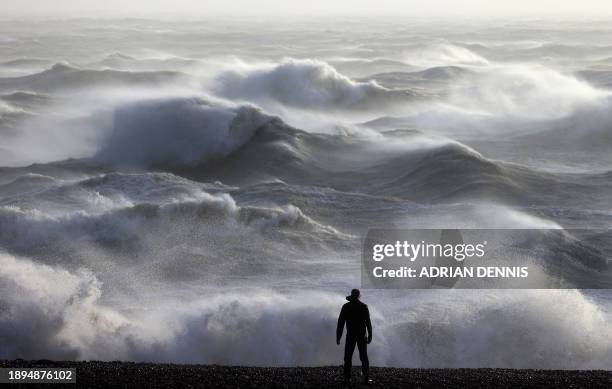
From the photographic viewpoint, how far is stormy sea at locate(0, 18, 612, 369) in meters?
12.3

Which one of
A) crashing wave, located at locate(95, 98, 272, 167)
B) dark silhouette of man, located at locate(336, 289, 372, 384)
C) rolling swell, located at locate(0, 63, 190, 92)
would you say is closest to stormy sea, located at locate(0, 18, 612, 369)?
crashing wave, located at locate(95, 98, 272, 167)

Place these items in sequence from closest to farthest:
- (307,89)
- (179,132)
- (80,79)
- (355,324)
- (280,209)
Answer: (355,324)
(280,209)
(179,132)
(307,89)
(80,79)

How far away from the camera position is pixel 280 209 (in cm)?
1922

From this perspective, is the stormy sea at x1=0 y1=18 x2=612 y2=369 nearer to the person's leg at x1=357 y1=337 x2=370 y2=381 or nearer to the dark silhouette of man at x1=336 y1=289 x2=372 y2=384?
the person's leg at x1=357 y1=337 x2=370 y2=381

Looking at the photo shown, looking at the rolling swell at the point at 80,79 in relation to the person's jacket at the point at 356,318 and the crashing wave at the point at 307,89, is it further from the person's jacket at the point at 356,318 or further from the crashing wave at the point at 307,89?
the person's jacket at the point at 356,318

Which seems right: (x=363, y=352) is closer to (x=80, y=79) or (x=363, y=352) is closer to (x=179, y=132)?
(x=179, y=132)

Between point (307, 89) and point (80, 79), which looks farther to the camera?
point (80, 79)

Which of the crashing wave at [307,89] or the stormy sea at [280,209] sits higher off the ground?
the crashing wave at [307,89]

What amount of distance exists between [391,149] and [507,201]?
8017 millimetres

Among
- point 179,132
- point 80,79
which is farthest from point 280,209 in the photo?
point 80,79

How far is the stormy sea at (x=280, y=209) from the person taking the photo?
40.2 ft

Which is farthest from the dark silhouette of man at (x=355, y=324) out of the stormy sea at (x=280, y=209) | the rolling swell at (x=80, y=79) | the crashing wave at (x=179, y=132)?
the rolling swell at (x=80, y=79)

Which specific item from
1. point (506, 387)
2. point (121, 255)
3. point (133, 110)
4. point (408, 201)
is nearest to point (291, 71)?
point (133, 110)

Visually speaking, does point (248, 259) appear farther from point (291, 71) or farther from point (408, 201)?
point (291, 71)
